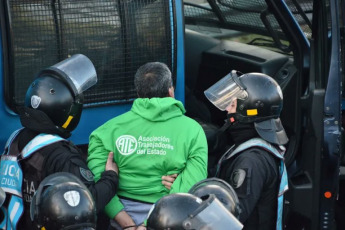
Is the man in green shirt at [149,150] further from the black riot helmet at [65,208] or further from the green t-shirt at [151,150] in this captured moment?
the black riot helmet at [65,208]

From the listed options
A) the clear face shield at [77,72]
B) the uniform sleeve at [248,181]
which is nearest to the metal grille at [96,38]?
the clear face shield at [77,72]

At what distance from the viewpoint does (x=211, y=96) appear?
17.2ft

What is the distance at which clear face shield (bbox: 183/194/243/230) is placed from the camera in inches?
146

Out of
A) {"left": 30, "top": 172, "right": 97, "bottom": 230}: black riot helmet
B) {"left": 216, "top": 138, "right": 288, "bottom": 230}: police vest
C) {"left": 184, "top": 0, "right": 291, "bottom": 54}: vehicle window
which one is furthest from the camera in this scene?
{"left": 184, "top": 0, "right": 291, "bottom": 54}: vehicle window

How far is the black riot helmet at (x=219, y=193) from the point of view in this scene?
404 centimetres

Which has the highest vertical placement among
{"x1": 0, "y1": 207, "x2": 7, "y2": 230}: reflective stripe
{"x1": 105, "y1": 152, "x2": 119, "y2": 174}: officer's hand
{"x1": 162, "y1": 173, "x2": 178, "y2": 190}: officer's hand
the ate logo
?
the ate logo

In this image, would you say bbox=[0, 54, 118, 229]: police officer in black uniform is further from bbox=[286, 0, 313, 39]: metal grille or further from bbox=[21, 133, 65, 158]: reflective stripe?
bbox=[286, 0, 313, 39]: metal grille

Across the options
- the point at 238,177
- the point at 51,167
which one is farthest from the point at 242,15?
the point at 51,167

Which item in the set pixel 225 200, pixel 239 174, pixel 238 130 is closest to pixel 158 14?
pixel 238 130

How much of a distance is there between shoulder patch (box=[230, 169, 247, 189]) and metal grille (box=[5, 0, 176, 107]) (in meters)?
0.99

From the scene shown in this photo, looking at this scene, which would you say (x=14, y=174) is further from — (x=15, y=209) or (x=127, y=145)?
(x=127, y=145)

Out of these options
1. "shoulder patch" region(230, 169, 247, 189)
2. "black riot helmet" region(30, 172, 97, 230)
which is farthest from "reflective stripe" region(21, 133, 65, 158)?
"shoulder patch" region(230, 169, 247, 189)

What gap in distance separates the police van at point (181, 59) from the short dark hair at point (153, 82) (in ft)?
1.71

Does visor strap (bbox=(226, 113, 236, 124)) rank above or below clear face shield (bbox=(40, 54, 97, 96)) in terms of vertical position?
below
